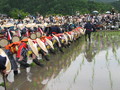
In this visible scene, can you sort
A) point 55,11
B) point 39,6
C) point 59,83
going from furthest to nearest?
point 39,6, point 55,11, point 59,83

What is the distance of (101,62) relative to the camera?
9.94m

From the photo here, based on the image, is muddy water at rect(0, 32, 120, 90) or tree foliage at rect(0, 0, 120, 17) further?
tree foliage at rect(0, 0, 120, 17)

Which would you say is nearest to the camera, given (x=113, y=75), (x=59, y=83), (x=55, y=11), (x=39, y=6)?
(x=59, y=83)

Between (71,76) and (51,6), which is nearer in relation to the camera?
(71,76)

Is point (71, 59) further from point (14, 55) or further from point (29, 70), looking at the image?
point (14, 55)

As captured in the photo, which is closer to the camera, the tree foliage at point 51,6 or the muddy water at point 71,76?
the muddy water at point 71,76

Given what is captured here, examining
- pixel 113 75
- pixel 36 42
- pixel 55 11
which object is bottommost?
pixel 55 11

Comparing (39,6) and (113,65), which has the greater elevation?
(113,65)

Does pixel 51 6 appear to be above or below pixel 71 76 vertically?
below

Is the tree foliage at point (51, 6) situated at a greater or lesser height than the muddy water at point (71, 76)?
lesser

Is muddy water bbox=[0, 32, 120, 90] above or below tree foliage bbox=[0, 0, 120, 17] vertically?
above

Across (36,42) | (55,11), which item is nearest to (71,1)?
(55,11)

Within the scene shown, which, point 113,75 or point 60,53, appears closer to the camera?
point 113,75

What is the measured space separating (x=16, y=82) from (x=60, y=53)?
548 cm
